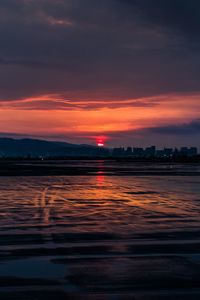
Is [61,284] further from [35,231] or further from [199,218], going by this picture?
[199,218]

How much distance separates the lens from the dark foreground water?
30.6 ft

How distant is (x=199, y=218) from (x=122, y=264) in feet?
30.6

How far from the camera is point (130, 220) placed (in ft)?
63.6

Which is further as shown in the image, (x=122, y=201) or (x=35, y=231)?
(x=122, y=201)

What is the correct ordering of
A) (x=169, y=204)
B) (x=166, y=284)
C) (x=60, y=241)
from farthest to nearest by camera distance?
1. (x=169, y=204)
2. (x=60, y=241)
3. (x=166, y=284)

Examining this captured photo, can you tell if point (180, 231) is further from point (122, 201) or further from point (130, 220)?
point (122, 201)

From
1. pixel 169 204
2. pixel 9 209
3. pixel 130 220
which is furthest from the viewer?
pixel 169 204

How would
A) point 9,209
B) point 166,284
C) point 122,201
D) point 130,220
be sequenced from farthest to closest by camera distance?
point 122,201 < point 9,209 < point 130,220 < point 166,284

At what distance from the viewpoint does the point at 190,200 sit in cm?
2789

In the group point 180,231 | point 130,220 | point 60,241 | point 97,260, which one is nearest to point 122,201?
point 130,220

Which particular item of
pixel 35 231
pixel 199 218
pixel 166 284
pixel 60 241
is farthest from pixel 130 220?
pixel 166 284

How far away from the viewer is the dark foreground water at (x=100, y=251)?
30.6 feet

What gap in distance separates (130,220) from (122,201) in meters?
8.08

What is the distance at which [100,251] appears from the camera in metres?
13.0
